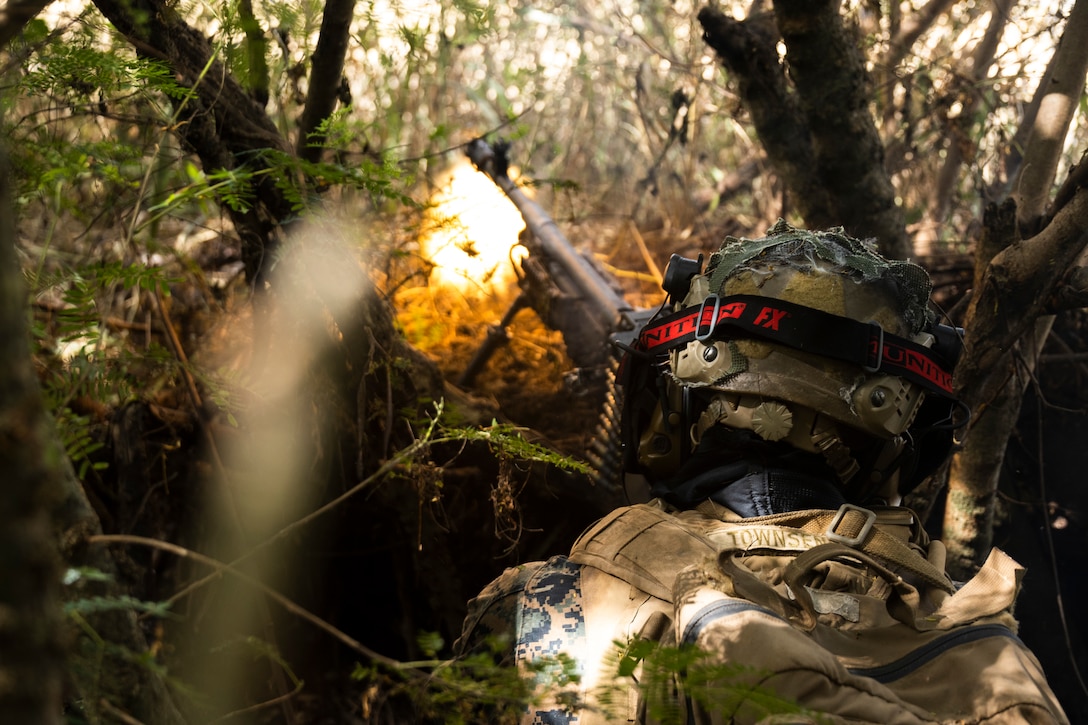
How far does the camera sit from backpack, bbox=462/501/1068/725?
1362mm

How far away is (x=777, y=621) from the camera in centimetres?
143

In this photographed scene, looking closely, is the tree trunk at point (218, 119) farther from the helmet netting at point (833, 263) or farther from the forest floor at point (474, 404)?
the helmet netting at point (833, 263)

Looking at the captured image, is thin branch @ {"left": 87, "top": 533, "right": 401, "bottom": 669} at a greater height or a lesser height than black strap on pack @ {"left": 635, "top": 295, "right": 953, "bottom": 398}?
lesser

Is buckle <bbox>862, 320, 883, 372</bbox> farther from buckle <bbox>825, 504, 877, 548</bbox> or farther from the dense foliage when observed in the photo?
the dense foliage

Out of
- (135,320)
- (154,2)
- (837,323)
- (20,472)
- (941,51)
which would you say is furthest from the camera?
(941,51)

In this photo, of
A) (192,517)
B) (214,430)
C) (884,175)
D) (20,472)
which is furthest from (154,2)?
(884,175)

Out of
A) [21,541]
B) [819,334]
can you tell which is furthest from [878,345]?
[21,541]

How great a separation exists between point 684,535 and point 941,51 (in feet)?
13.0

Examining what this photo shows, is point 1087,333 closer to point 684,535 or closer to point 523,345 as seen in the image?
point 523,345

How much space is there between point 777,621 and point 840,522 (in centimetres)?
50

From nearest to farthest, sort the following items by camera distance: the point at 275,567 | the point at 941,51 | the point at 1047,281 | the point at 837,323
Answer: the point at 837,323, the point at 1047,281, the point at 275,567, the point at 941,51

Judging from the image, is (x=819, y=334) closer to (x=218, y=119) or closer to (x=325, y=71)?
(x=325, y=71)

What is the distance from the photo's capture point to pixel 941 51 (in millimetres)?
4797

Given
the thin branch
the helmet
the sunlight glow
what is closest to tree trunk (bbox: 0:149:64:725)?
the thin branch
